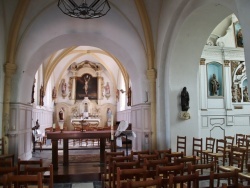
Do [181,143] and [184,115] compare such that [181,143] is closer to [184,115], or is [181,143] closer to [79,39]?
[184,115]

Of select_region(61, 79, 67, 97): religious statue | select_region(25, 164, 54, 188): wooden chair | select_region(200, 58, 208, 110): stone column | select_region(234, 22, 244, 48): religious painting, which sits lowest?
select_region(25, 164, 54, 188): wooden chair

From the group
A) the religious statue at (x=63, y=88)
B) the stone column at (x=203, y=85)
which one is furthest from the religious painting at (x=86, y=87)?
the stone column at (x=203, y=85)

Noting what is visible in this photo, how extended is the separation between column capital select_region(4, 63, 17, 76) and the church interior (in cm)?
3

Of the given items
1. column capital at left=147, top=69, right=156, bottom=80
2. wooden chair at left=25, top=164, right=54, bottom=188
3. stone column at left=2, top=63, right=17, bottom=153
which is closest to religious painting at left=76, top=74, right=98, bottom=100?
stone column at left=2, top=63, right=17, bottom=153

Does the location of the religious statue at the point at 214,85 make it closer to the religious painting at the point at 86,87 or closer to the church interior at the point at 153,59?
the church interior at the point at 153,59

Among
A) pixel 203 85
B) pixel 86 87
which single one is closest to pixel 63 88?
pixel 86 87

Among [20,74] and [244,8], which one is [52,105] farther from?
[244,8]

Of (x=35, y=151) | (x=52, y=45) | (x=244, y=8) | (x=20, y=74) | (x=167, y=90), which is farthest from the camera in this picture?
(x=35, y=151)

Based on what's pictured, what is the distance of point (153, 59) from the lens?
874 centimetres

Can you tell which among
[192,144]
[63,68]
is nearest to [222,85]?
[192,144]

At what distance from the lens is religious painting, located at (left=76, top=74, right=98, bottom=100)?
69.5 ft

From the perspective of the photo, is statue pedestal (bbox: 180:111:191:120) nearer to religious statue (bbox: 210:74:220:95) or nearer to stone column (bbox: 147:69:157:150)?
stone column (bbox: 147:69:157:150)

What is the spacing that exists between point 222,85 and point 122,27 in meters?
5.08

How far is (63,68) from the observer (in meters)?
19.3
